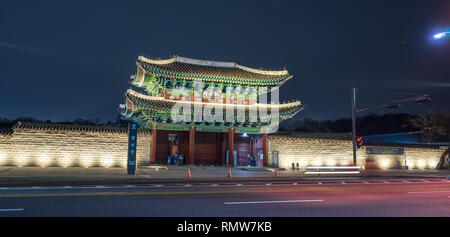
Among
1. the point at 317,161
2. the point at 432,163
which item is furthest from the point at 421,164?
the point at 317,161

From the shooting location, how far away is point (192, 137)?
85.1 feet

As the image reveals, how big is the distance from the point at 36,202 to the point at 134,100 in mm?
15585

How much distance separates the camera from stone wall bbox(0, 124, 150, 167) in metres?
21.9

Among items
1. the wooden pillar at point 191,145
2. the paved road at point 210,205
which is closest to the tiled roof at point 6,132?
the wooden pillar at point 191,145

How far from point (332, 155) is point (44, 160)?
85.6 feet

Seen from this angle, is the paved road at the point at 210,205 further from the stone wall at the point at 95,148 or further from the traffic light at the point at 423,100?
the stone wall at the point at 95,148

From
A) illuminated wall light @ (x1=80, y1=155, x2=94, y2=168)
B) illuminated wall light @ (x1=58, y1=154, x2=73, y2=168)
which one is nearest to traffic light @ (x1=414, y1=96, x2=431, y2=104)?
illuminated wall light @ (x1=80, y1=155, x2=94, y2=168)

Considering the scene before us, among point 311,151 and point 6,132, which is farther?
point 311,151

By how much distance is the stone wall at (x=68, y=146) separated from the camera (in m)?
21.9

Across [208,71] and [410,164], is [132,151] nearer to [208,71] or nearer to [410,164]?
[208,71]

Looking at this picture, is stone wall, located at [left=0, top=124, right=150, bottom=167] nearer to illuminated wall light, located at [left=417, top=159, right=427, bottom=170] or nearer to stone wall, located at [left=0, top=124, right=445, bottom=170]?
stone wall, located at [left=0, top=124, right=445, bottom=170]

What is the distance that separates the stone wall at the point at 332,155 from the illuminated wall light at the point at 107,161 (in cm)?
1429

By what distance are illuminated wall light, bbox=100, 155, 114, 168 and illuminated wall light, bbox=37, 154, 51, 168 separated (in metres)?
3.79

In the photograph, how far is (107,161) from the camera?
2411 centimetres
